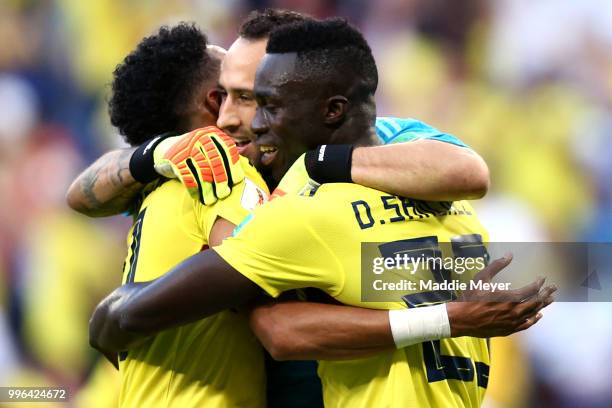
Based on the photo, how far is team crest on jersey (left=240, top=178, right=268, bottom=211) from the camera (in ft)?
9.04

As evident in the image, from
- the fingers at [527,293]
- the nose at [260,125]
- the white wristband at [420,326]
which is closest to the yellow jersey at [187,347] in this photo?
the nose at [260,125]

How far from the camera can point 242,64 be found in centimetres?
321

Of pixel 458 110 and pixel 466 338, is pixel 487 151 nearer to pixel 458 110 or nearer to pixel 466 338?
pixel 458 110

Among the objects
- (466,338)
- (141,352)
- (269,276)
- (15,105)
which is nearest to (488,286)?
(466,338)

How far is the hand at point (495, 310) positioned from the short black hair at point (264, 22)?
1.25 meters

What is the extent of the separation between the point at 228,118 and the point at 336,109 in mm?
540

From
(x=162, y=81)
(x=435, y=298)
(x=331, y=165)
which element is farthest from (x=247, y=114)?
(x=435, y=298)

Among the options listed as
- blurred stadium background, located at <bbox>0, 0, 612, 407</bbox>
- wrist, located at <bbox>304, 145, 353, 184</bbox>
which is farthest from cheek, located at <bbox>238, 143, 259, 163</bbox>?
blurred stadium background, located at <bbox>0, 0, 612, 407</bbox>

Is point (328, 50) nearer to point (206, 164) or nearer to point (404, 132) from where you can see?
point (404, 132)

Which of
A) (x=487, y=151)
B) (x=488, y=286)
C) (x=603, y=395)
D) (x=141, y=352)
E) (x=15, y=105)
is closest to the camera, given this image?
(x=488, y=286)

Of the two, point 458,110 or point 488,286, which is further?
point 458,110

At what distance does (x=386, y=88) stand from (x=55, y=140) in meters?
1.91

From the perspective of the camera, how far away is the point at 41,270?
554 centimetres

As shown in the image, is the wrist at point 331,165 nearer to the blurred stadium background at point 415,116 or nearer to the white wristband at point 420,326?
the white wristband at point 420,326
